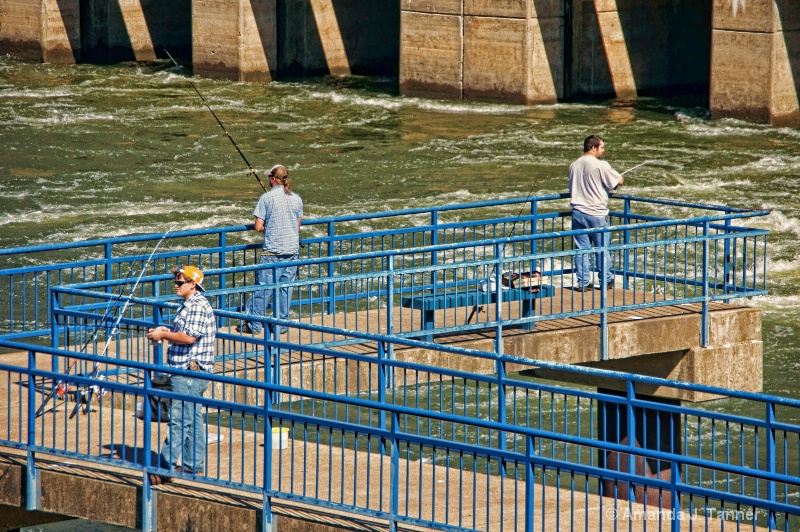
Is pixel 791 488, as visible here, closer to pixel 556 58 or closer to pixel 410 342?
pixel 410 342

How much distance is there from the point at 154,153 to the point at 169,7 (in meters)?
16.1

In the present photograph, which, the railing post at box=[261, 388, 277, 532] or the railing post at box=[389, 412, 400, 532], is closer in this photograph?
the railing post at box=[389, 412, 400, 532]

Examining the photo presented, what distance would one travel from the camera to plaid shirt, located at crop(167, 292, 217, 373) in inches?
404

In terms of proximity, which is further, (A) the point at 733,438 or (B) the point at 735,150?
(B) the point at 735,150

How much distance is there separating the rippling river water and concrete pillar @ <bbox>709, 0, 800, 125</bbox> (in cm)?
54

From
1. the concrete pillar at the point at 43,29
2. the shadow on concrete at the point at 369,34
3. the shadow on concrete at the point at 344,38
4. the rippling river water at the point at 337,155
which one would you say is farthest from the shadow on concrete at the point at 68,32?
the shadow on concrete at the point at 369,34

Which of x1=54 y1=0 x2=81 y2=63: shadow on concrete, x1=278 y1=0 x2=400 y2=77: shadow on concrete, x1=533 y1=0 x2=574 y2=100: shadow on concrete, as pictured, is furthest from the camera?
x1=54 y1=0 x2=81 y2=63: shadow on concrete

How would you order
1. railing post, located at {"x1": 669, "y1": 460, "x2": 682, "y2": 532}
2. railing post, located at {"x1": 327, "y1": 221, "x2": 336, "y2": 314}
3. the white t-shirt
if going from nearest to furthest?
railing post, located at {"x1": 669, "y1": 460, "x2": 682, "y2": 532} → railing post, located at {"x1": 327, "y1": 221, "x2": 336, "y2": 314} → the white t-shirt

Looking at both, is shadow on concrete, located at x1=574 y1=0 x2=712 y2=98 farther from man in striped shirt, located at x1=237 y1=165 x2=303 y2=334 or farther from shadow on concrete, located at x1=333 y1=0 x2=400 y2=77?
man in striped shirt, located at x1=237 y1=165 x2=303 y2=334

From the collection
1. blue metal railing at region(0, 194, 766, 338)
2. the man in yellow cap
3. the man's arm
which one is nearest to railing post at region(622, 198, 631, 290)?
blue metal railing at region(0, 194, 766, 338)

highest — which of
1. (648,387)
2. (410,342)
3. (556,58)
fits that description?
(556,58)

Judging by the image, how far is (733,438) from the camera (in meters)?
17.7

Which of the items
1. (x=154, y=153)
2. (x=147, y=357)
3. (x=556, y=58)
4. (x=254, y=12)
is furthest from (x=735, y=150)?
(x=147, y=357)

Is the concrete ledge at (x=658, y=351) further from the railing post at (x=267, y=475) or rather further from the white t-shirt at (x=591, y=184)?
the railing post at (x=267, y=475)
